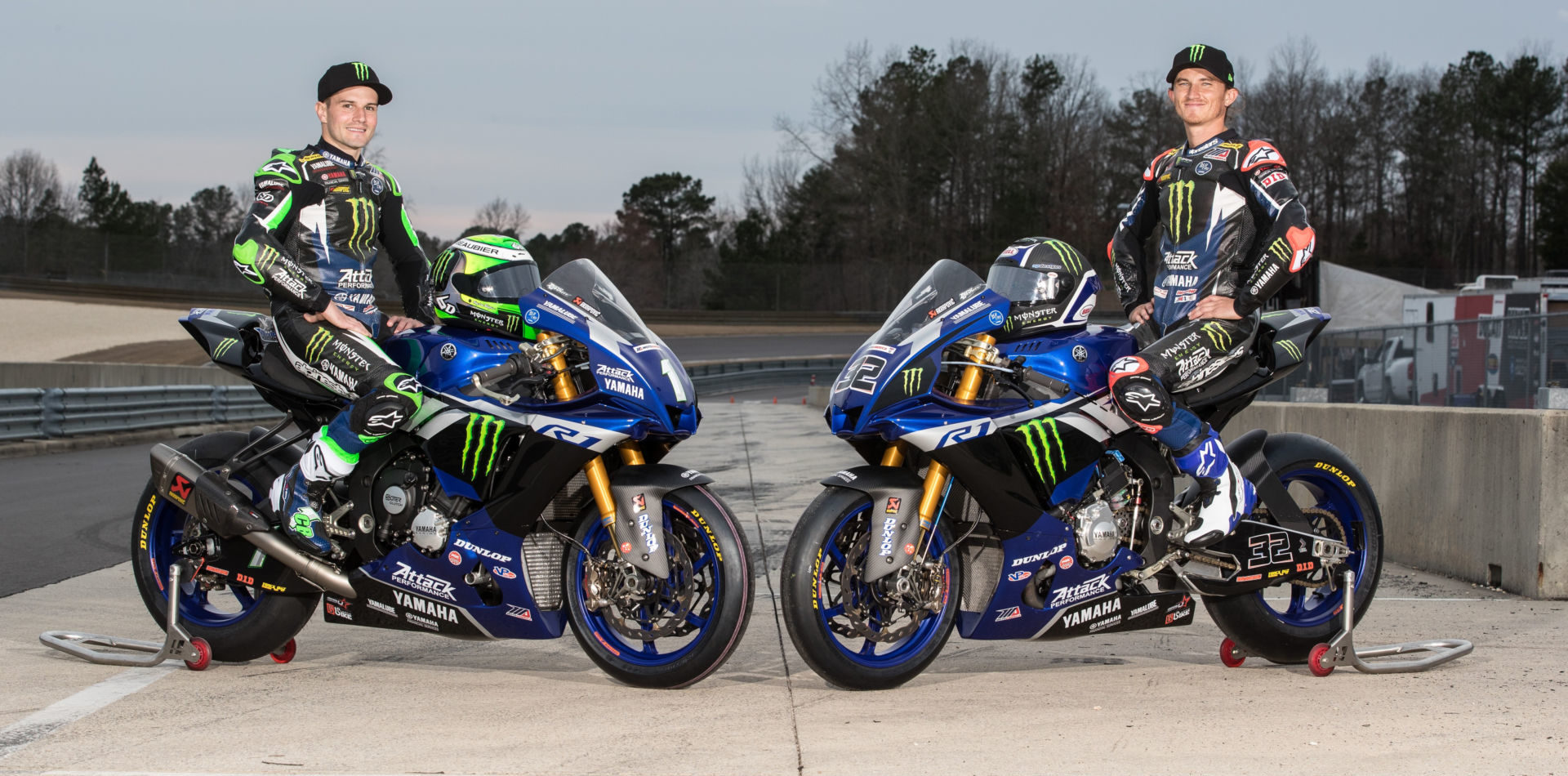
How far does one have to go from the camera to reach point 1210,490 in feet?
17.0

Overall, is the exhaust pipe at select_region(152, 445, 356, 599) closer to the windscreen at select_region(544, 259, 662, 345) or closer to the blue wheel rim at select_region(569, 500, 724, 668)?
the blue wheel rim at select_region(569, 500, 724, 668)

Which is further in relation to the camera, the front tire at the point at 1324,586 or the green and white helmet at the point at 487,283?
the front tire at the point at 1324,586

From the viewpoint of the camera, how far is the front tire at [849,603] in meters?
4.71

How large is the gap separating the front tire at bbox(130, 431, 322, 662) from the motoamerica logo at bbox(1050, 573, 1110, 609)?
288cm

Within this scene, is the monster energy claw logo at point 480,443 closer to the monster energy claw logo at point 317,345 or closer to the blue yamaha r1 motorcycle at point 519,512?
the blue yamaha r1 motorcycle at point 519,512

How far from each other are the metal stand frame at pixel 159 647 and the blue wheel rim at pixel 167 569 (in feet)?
0.41

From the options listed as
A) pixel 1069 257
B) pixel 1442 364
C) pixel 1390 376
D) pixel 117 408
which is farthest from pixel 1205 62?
pixel 117 408

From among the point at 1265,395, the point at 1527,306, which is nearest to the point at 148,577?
the point at 1265,395

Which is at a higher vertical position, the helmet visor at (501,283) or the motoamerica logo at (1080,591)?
the helmet visor at (501,283)

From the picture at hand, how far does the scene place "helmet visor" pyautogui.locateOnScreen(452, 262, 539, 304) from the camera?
206 inches

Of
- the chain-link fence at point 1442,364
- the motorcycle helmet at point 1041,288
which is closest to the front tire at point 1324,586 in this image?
the motorcycle helmet at point 1041,288

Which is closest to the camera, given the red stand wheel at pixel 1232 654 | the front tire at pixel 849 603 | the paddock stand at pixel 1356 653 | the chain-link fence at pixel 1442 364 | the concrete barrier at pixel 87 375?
the front tire at pixel 849 603

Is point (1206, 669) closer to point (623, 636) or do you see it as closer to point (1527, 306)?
point (623, 636)

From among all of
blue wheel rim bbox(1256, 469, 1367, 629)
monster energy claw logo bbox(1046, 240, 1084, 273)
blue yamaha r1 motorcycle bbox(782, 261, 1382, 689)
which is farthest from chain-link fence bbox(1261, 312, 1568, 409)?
monster energy claw logo bbox(1046, 240, 1084, 273)
